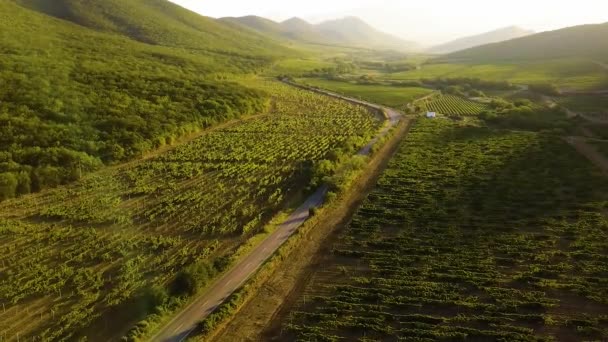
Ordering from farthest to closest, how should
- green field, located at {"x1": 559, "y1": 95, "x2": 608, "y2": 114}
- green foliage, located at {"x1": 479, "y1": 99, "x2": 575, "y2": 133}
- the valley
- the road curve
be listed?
green field, located at {"x1": 559, "y1": 95, "x2": 608, "y2": 114}
green foliage, located at {"x1": 479, "y1": 99, "x2": 575, "y2": 133}
the valley
the road curve

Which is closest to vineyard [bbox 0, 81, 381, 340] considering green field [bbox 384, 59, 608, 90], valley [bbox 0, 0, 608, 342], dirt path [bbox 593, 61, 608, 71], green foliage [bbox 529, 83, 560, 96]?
valley [bbox 0, 0, 608, 342]

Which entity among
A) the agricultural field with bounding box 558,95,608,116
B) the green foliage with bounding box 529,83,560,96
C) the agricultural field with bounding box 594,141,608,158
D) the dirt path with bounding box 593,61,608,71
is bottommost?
the agricultural field with bounding box 594,141,608,158

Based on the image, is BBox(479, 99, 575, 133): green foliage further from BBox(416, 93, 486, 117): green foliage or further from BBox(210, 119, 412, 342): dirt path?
BBox(210, 119, 412, 342): dirt path

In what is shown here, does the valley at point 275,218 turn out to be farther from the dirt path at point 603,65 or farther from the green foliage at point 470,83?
the dirt path at point 603,65

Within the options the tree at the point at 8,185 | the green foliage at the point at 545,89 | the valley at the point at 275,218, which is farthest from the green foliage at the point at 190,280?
the green foliage at the point at 545,89

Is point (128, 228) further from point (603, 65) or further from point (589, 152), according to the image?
point (603, 65)

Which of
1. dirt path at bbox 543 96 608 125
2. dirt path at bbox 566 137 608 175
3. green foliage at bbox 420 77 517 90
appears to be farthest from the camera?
green foliage at bbox 420 77 517 90
